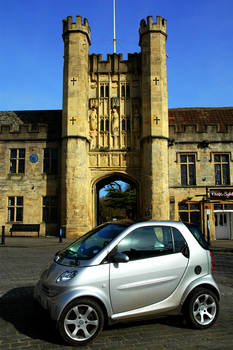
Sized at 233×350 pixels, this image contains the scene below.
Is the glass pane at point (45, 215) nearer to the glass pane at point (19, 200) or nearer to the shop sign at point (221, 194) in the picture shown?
the glass pane at point (19, 200)

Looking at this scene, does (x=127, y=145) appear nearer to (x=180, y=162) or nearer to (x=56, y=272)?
(x=180, y=162)

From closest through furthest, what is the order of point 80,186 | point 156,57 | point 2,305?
point 2,305
point 80,186
point 156,57

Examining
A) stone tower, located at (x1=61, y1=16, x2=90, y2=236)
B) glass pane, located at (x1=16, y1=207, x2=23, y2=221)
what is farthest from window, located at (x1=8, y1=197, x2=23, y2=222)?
stone tower, located at (x1=61, y1=16, x2=90, y2=236)

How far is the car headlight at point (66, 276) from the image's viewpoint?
3970mm

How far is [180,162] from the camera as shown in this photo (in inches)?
888

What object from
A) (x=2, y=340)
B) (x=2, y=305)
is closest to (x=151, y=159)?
(x=2, y=305)

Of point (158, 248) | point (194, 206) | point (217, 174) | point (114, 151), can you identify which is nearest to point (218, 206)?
point (194, 206)

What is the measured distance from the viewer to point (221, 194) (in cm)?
2180

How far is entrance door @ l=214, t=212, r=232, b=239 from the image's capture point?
22156 millimetres

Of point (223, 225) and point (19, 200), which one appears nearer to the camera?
point (223, 225)

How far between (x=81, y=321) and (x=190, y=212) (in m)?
19.1

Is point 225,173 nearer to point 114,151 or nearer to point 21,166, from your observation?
point 114,151

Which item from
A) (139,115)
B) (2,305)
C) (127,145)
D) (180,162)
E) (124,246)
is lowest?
(2,305)

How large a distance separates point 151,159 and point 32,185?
937 centimetres
